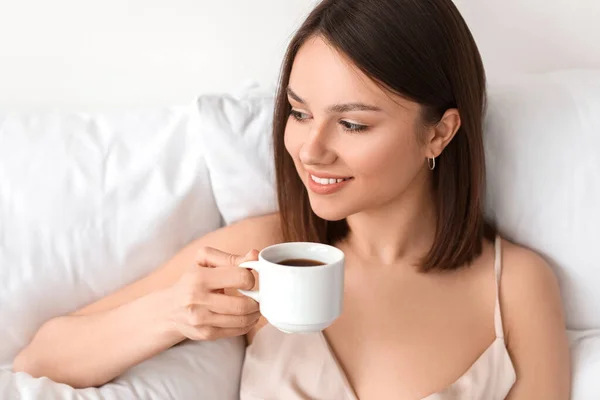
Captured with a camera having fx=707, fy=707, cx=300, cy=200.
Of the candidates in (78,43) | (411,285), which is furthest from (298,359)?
(78,43)

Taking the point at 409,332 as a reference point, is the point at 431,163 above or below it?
above

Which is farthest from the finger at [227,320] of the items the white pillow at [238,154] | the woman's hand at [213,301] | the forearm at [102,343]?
the white pillow at [238,154]

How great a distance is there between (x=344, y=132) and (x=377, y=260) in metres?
0.37

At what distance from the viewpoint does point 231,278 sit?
3.43 ft

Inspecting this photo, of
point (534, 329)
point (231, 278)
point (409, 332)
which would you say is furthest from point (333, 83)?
point (534, 329)

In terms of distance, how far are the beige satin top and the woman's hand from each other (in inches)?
8.8

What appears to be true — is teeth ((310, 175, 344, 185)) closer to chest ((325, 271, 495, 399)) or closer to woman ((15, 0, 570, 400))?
woman ((15, 0, 570, 400))

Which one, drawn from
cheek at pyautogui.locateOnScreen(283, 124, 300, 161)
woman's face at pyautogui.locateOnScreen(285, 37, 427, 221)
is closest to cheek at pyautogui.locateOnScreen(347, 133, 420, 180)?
woman's face at pyautogui.locateOnScreen(285, 37, 427, 221)

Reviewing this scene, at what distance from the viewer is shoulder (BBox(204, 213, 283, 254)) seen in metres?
1.39

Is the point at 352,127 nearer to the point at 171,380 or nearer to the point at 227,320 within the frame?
the point at 227,320

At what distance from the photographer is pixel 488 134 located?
1505mm

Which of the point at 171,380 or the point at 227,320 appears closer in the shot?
the point at 227,320

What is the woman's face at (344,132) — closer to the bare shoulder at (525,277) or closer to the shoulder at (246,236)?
the shoulder at (246,236)

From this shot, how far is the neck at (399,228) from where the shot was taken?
141cm
